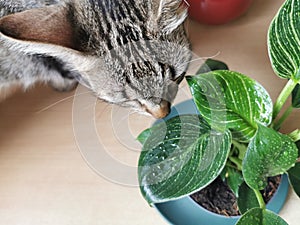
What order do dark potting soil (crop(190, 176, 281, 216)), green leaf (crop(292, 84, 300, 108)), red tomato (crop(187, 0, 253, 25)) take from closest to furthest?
green leaf (crop(292, 84, 300, 108)) → dark potting soil (crop(190, 176, 281, 216)) → red tomato (crop(187, 0, 253, 25))

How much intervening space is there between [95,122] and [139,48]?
1.06 ft

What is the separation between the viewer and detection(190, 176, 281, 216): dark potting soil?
2.96 ft

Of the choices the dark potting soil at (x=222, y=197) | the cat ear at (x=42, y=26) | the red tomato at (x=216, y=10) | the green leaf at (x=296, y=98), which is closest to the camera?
the cat ear at (x=42, y=26)

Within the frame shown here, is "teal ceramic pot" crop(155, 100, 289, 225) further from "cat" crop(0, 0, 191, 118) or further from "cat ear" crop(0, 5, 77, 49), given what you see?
"cat ear" crop(0, 5, 77, 49)

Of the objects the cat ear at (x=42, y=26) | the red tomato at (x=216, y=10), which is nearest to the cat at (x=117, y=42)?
the cat ear at (x=42, y=26)

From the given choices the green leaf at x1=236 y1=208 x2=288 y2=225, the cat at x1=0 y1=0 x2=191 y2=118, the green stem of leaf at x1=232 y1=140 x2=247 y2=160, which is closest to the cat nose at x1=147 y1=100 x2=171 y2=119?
the cat at x1=0 y1=0 x2=191 y2=118

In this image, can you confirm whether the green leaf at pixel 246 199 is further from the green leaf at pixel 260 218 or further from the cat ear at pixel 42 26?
the cat ear at pixel 42 26

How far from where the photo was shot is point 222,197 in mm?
911

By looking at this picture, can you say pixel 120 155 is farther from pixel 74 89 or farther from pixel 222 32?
pixel 222 32

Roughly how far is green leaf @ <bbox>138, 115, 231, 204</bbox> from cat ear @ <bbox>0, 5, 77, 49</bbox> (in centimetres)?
19

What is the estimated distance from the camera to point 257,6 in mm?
1114

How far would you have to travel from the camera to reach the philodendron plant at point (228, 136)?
2.27 ft

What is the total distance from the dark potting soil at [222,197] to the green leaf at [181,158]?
0.18 meters

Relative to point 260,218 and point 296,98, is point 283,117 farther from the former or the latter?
point 260,218
